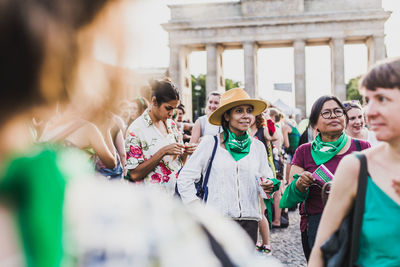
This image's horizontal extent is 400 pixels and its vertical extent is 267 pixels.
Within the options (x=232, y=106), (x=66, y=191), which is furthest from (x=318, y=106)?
(x=66, y=191)

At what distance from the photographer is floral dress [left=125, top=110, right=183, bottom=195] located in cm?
420

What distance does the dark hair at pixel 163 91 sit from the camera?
4.28 m

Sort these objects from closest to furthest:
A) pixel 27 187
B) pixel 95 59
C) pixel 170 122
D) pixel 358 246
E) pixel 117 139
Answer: pixel 27 187
pixel 95 59
pixel 358 246
pixel 170 122
pixel 117 139

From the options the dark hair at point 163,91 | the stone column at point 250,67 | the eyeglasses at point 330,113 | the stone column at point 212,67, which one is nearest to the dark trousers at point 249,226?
the eyeglasses at point 330,113

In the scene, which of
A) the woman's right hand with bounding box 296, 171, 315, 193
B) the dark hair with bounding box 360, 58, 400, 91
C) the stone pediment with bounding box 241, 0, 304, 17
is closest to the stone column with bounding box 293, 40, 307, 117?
the stone pediment with bounding box 241, 0, 304, 17

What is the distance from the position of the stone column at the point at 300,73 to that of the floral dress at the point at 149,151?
3697 centimetres

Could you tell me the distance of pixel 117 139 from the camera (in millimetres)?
5988

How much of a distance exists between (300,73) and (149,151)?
37663 millimetres

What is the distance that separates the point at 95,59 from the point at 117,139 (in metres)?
5.38

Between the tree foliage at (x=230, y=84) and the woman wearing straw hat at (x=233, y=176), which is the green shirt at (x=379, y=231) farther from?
the tree foliage at (x=230, y=84)

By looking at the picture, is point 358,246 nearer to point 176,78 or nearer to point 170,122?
point 170,122

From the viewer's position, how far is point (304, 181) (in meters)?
3.66

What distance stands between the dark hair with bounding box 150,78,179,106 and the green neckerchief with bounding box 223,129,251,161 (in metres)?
0.73

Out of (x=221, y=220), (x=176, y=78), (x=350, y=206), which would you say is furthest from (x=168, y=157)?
(x=176, y=78)
